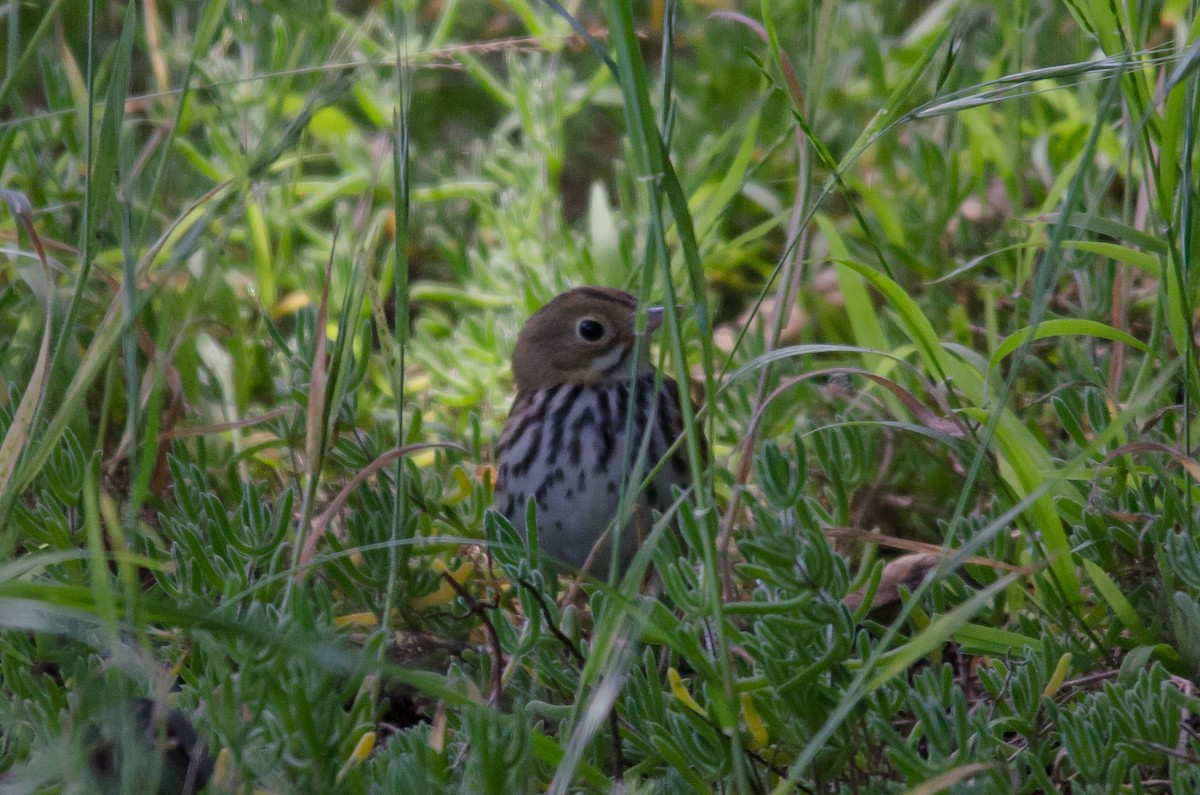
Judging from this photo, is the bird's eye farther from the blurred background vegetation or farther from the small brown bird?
the blurred background vegetation

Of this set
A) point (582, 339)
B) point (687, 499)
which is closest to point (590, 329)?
point (582, 339)

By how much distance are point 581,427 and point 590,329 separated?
0.85 feet

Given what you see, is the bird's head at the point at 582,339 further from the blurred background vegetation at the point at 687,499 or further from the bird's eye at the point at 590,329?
the blurred background vegetation at the point at 687,499

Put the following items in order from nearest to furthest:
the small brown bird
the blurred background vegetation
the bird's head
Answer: the blurred background vegetation < the small brown bird < the bird's head

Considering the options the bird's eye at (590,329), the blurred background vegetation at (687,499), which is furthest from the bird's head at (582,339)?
the blurred background vegetation at (687,499)

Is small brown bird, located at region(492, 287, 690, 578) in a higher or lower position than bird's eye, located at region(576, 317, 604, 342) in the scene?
lower

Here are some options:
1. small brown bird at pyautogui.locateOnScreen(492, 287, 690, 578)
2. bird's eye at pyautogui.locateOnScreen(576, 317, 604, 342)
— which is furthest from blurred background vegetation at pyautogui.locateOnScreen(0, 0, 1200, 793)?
bird's eye at pyautogui.locateOnScreen(576, 317, 604, 342)

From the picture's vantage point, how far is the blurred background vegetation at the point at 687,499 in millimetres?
1806

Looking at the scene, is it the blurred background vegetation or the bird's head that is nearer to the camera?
the blurred background vegetation

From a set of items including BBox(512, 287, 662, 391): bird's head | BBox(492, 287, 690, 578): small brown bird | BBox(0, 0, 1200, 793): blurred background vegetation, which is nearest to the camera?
BBox(0, 0, 1200, 793): blurred background vegetation

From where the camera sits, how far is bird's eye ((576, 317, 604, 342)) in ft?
10.9

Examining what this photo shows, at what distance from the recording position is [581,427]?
3184 millimetres

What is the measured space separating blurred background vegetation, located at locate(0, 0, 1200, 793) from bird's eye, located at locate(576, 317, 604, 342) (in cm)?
27

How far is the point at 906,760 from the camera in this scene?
1.74 m
